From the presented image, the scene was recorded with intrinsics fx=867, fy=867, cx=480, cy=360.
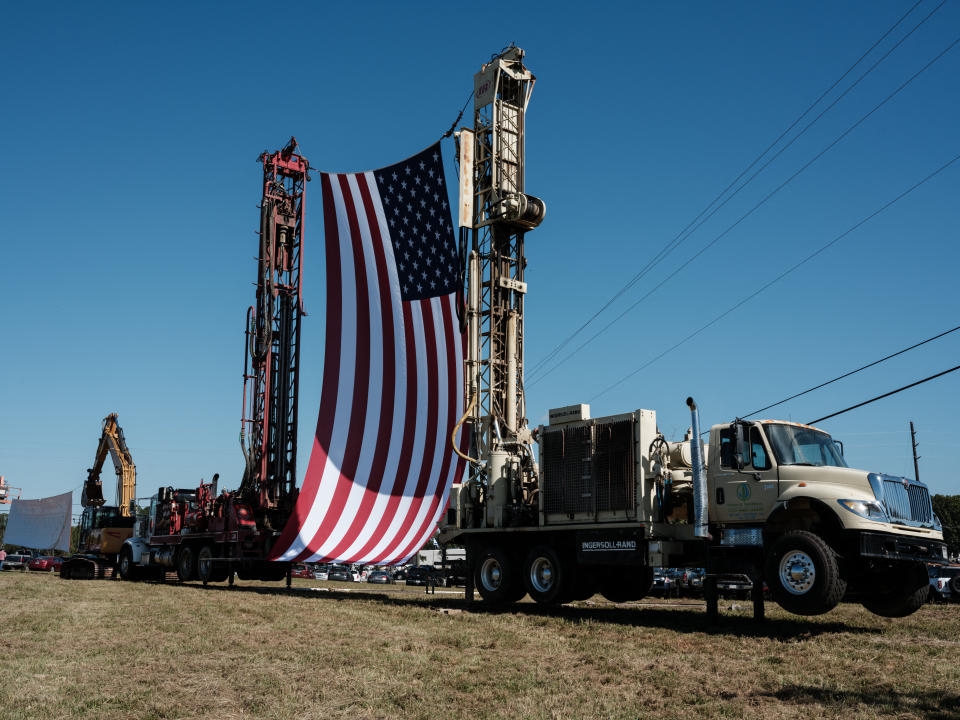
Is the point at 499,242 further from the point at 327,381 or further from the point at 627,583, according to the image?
the point at 627,583

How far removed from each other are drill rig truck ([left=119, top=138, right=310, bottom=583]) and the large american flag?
4.56m

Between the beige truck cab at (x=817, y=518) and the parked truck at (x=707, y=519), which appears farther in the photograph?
the parked truck at (x=707, y=519)

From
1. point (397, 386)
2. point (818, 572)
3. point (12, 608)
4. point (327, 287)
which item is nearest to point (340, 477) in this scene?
point (397, 386)

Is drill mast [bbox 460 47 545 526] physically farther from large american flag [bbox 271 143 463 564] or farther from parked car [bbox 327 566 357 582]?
parked car [bbox 327 566 357 582]

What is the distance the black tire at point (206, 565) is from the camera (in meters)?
29.2

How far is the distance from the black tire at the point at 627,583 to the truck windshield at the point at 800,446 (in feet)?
12.9

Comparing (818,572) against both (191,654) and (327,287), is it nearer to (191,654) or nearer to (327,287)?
(191,654)

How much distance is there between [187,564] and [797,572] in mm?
24001

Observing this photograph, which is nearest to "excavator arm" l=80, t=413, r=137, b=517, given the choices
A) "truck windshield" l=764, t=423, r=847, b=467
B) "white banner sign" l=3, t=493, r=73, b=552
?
"white banner sign" l=3, t=493, r=73, b=552

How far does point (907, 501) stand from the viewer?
13.5 m

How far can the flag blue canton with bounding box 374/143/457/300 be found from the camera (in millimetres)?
25328

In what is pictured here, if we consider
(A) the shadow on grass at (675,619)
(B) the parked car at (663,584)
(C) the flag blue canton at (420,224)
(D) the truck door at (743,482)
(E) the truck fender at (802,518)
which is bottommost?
(A) the shadow on grass at (675,619)

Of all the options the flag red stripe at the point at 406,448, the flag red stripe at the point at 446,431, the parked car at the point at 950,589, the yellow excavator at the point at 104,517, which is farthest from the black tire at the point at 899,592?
the yellow excavator at the point at 104,517

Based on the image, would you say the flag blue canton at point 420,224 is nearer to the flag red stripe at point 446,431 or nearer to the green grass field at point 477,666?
the flag red stripe at point 446,431
